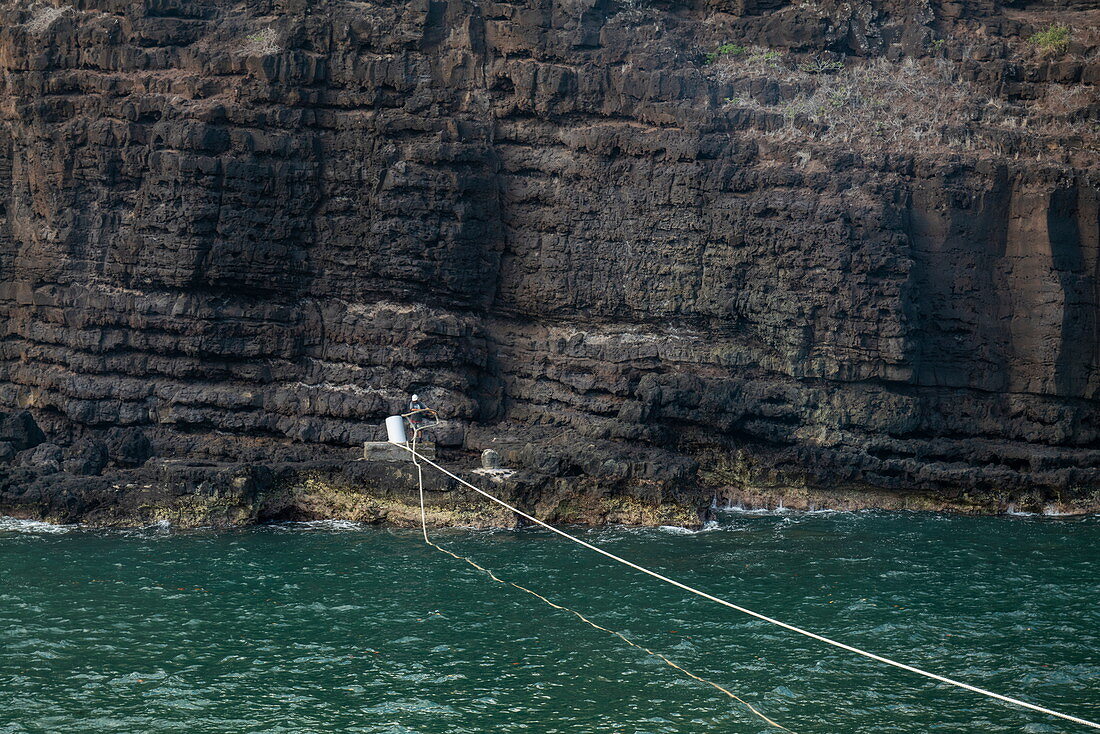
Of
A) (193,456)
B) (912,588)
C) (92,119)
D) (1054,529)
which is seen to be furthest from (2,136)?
(1054,529)

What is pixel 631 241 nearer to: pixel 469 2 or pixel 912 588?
pixel 469 2

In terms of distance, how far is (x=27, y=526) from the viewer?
22234 mm

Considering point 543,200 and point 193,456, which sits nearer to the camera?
point 193,456

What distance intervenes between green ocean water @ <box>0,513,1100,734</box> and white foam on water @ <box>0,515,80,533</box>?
0.13 metres

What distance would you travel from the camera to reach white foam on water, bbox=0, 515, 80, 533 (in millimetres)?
22016

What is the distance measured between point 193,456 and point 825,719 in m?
15.8

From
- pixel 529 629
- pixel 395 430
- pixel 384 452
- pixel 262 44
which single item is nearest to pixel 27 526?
pixel 384 452

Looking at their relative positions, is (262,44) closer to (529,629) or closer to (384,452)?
(384,452)

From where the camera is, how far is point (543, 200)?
27.4 m

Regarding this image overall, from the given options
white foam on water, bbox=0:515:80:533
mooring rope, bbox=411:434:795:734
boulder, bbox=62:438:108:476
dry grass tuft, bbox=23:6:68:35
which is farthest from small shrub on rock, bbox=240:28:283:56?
white foam on water, bbox=0:515:80:533

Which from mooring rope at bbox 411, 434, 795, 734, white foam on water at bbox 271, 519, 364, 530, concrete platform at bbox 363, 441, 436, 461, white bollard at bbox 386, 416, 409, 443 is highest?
white bollard at bbox 386, 416, 409, 443

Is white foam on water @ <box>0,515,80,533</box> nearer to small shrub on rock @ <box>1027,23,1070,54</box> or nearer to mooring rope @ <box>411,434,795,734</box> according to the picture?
mooring rope @ <box>411,434,795,734</box>

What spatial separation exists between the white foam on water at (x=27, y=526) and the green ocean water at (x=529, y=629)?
0.42 ft

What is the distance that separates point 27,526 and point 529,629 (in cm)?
1096
